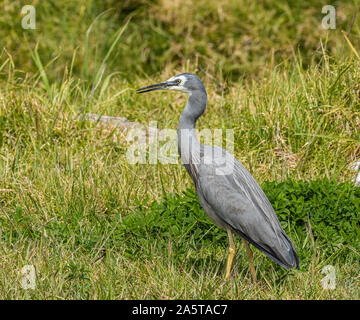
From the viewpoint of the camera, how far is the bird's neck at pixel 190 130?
466 centimetres

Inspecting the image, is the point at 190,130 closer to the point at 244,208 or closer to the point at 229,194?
the point at 229,194

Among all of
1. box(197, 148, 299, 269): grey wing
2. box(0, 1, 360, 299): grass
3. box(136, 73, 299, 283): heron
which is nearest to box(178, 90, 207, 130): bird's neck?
box(136, 73, 299, 283): heron

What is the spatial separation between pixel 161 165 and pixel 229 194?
190 cm

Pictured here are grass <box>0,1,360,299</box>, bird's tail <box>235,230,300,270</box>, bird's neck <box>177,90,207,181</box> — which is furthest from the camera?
bird's neck <box>177,90,207,181</box>

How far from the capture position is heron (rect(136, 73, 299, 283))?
14.2 ft

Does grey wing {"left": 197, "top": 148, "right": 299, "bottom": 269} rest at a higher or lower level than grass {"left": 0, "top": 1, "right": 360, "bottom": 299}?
higher

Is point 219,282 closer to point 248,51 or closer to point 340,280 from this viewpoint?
point 340,280

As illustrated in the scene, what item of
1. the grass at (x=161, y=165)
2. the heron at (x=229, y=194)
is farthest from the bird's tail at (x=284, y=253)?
the grass at (x=161, y=165)

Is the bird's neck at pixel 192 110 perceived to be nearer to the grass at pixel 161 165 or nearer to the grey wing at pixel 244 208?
the grey wing at pixel 244 208

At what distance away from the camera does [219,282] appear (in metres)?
→ 4.48

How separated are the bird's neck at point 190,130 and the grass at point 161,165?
0.67m

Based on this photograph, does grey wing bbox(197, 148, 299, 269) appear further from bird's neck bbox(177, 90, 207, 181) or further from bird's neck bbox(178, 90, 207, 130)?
bird's neck bbox(178, 90, 207, 130)

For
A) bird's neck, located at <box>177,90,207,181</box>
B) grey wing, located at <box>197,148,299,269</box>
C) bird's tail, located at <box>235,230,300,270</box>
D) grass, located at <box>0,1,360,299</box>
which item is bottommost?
grass, located at <box>0,1,360,299</box>

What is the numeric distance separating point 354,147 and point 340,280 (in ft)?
7.00
